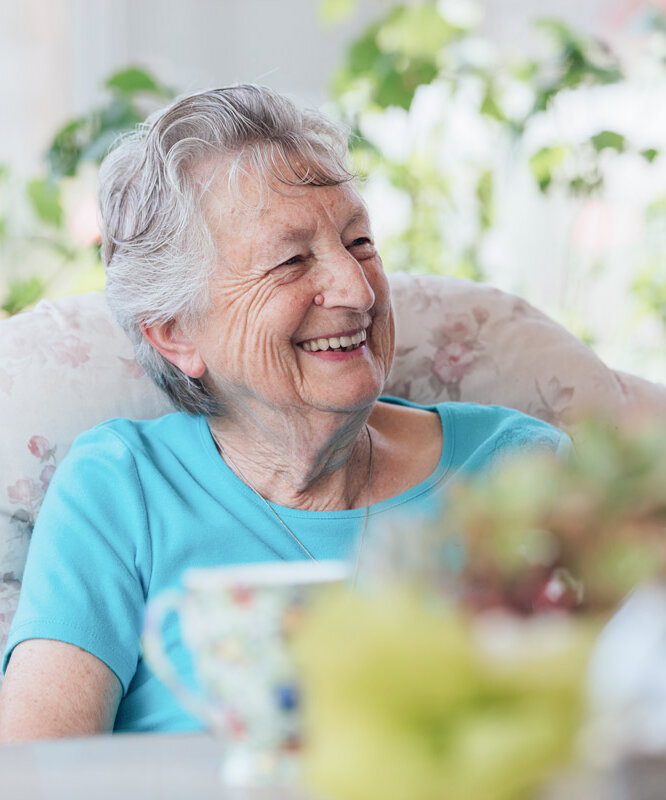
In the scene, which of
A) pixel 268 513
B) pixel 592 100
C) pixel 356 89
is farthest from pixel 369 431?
pixel 592 100

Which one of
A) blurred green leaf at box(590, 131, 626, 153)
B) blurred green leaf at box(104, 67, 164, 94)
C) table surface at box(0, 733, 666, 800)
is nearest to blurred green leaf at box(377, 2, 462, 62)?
blurred green leaf at box(590, 131, 626, 153)

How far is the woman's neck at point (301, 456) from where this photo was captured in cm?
129

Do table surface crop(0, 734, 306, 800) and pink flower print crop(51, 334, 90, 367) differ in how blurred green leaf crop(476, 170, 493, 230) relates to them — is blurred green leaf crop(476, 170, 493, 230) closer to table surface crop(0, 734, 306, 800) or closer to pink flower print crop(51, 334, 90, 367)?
pink flower print crop(51, 334, 90, 367)

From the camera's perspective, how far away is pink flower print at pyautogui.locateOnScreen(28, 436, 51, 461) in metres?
1.38

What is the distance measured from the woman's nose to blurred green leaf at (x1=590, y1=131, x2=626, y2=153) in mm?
1519

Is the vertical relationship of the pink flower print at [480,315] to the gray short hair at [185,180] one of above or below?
below

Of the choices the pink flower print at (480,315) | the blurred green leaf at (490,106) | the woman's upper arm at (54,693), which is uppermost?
the blurred green leaf at (490,106)

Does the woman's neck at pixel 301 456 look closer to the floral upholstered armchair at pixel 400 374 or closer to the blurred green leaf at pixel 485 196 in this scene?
the floral upholstered armchair at pixel 400 374

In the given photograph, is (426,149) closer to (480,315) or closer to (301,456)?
(480,315)

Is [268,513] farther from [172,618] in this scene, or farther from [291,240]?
[291,240]

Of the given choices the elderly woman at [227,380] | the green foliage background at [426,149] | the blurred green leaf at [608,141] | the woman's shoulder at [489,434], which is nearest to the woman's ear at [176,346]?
the elderly woman at [227,380]

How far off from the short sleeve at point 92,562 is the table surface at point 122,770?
393mm

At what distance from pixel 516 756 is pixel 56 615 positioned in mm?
773

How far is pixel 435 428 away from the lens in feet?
4.75
